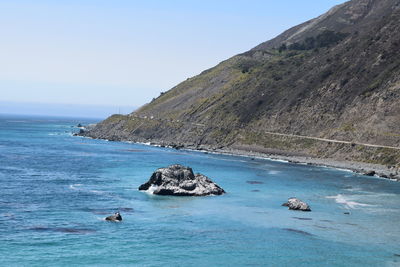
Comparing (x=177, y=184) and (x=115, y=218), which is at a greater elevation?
(x=177, y=184)

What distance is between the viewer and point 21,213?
71188mm

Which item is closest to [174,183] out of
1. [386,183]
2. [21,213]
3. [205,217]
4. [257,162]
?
[205,217]

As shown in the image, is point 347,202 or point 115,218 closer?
point 115,218

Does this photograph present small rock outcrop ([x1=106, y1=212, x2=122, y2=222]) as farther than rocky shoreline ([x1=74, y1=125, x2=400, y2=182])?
No

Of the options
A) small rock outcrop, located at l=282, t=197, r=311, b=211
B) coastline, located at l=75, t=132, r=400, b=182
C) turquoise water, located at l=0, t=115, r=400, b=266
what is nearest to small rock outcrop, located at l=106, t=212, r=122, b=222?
turquoise water, located at l=0, t=115, r=400, b=266

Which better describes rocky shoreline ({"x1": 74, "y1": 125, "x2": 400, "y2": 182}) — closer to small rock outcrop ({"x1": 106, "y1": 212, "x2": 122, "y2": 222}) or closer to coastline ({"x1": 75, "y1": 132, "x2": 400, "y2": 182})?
coastline ({"x1": 75, "y1": 132, "x2": 400, "y2": 182})

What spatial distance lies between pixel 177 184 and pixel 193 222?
70.1 ft

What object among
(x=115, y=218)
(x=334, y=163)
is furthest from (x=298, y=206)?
(x=334, y=163)

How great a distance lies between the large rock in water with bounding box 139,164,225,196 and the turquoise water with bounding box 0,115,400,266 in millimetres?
2310

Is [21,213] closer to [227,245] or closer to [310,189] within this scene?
[227,245]

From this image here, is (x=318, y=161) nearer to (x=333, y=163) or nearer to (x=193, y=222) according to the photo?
(x=333, y=163)

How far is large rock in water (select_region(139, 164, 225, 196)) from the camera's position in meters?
91.3

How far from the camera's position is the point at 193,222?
71.2 m

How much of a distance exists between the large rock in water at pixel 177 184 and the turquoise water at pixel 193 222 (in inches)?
90.9
